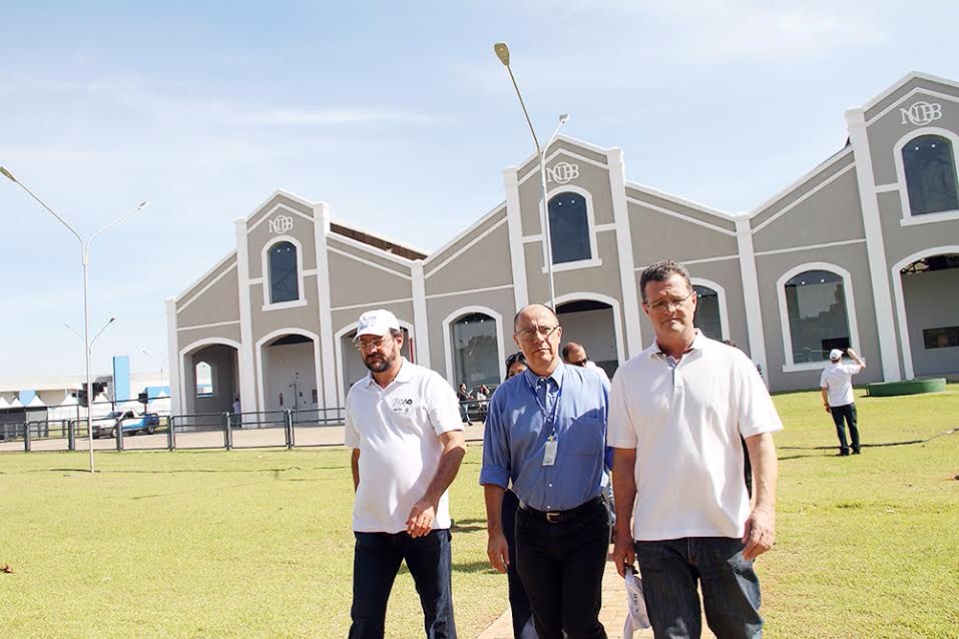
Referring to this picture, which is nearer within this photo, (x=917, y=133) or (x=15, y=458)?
(x=15, y=458)

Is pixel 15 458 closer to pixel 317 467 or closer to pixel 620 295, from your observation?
pixel 317 467

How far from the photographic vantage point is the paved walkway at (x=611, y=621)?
457 cm

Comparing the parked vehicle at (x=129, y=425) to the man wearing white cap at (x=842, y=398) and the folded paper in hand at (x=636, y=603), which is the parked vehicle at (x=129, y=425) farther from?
the folded paper in hand at (x=636, y=603)

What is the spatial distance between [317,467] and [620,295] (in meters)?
15.9

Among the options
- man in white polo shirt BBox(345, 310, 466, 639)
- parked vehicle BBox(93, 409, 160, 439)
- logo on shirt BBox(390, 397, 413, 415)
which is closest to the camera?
man in white polo shirt BBox(345, 310, 466, 639)

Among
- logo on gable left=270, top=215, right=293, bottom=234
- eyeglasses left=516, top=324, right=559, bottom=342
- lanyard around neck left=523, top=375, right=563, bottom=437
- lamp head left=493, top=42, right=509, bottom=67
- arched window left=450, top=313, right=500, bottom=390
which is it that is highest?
logo on gable left=270, top=215, right=293, bottom=234

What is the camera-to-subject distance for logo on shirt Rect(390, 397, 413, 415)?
378cm

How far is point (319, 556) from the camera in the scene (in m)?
7.11

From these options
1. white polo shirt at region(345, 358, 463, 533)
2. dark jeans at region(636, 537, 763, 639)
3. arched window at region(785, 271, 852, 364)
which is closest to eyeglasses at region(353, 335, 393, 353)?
white polo shirt at region(345, 358, 463, 533)

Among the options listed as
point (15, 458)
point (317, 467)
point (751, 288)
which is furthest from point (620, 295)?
point (15, 458)

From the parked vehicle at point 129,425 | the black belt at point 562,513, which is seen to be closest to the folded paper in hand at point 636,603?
the black belt at point 562,513

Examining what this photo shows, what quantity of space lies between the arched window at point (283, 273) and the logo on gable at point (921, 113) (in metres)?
24.0

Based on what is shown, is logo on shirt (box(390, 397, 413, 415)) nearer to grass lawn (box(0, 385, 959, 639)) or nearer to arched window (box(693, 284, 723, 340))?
grass lawn (box(0, 385, 959, 639))

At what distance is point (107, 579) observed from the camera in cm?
656
